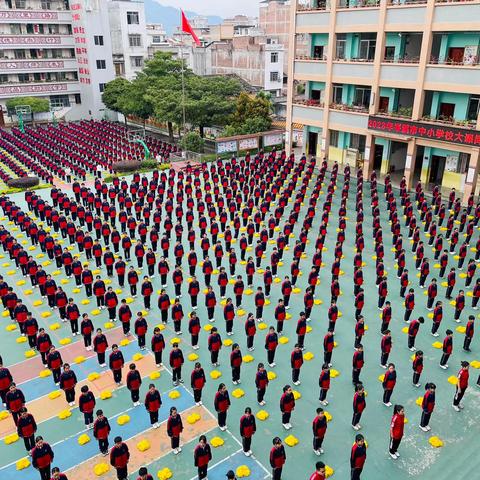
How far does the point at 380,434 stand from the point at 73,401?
5.90 m

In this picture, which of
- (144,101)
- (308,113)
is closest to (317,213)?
(308,113)

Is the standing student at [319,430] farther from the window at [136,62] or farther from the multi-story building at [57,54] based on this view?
the window at [136,62]

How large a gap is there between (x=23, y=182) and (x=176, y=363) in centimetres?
1747

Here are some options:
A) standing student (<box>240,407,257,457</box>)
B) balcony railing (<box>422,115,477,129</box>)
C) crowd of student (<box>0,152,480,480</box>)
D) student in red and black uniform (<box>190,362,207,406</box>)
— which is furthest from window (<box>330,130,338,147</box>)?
standing student (<box>240,407,257,457</box>)

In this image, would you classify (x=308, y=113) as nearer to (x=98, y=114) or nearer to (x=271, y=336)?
(x=271, y=336)

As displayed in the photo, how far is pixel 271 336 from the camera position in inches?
387

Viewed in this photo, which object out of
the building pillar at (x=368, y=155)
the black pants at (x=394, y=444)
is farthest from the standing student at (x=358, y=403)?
the building pillar at (x=368, y=155)

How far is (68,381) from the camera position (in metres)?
8.65

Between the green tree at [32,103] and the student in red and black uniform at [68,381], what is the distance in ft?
118

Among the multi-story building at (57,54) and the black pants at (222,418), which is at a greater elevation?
the multi-story building at (57,54)

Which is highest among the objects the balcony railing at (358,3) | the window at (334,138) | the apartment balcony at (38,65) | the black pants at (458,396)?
the balcony railing at (358,3)

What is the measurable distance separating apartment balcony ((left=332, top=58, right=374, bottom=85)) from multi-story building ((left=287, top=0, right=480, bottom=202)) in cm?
5

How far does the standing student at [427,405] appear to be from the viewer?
8.10 m

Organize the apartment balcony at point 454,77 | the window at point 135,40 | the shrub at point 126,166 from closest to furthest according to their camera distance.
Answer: the apartment balcony at point 454,77 < the shrub at point 126,166 < the window at point 135,40
